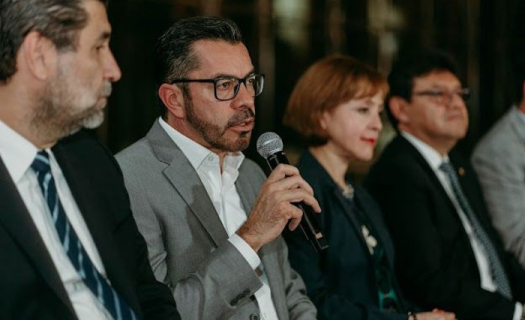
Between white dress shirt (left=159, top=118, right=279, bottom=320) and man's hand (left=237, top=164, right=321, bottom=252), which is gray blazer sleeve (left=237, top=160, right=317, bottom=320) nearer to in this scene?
white dress shirt (left=159, top=118, right=279, bottom=320)

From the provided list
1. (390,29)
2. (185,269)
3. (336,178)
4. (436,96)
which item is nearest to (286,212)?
(185,269)

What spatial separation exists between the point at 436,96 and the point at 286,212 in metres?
1.67

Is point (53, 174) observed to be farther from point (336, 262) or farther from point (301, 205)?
point (336, 262)

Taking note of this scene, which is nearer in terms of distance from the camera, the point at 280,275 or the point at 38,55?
the point at 38,55

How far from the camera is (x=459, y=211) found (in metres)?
3.75

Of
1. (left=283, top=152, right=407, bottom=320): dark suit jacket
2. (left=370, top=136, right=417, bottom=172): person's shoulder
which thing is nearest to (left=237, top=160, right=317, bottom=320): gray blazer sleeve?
(left=283, top=152, right=407, bottom=320): dark suit jacket

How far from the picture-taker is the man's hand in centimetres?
235

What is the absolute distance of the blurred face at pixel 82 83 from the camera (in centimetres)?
189

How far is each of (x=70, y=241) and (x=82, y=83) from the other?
34cm

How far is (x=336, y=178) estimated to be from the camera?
332 cm

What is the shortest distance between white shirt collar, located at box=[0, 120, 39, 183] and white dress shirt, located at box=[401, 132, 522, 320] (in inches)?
85.8

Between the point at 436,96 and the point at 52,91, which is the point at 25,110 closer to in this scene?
the point at 52,91

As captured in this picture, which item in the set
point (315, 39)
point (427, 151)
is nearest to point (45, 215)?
point (427, 151)

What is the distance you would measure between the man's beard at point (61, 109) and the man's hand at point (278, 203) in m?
0.61
